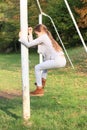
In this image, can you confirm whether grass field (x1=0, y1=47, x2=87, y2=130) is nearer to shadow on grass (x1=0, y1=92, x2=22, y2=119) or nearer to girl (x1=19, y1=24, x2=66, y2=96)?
shadow on grass (x1=0, y1=92, x2=22, y2=119)

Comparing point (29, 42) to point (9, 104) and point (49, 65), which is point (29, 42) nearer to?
point (49, 65)

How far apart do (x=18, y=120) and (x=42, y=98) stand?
2866 millimetres

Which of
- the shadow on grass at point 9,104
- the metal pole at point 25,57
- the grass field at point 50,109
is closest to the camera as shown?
the grass field at point 50,109

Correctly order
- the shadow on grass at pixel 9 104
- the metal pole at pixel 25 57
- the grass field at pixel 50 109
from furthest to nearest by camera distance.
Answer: the shadow on grass at pixel 9 104 → the metal pole at pixel 25 57 → the grass field at pixel 50 109

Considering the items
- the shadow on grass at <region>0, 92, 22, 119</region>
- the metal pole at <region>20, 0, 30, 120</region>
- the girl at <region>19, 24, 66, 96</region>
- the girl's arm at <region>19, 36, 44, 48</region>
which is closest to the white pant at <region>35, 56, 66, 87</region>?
the girl at <region>19, 24, 66, 96</region>

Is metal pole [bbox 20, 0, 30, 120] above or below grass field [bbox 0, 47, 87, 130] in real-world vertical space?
above

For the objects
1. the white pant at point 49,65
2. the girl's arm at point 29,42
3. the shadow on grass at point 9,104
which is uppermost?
the girl's arm at point 29,42

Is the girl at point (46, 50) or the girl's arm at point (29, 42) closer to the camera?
the girl's arm at point (29, 42)

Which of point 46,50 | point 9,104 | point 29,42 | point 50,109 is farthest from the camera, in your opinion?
point 9,104

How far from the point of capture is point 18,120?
7695 millimetres

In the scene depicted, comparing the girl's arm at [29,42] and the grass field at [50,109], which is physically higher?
the girl's arm at [29,42]

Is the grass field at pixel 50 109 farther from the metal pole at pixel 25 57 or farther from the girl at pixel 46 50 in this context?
the girl at pixel 46 50

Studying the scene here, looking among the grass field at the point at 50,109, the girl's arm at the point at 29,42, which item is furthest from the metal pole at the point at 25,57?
the grass field at the point at 50,109

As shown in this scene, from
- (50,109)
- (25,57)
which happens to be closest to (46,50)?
(25,57)
